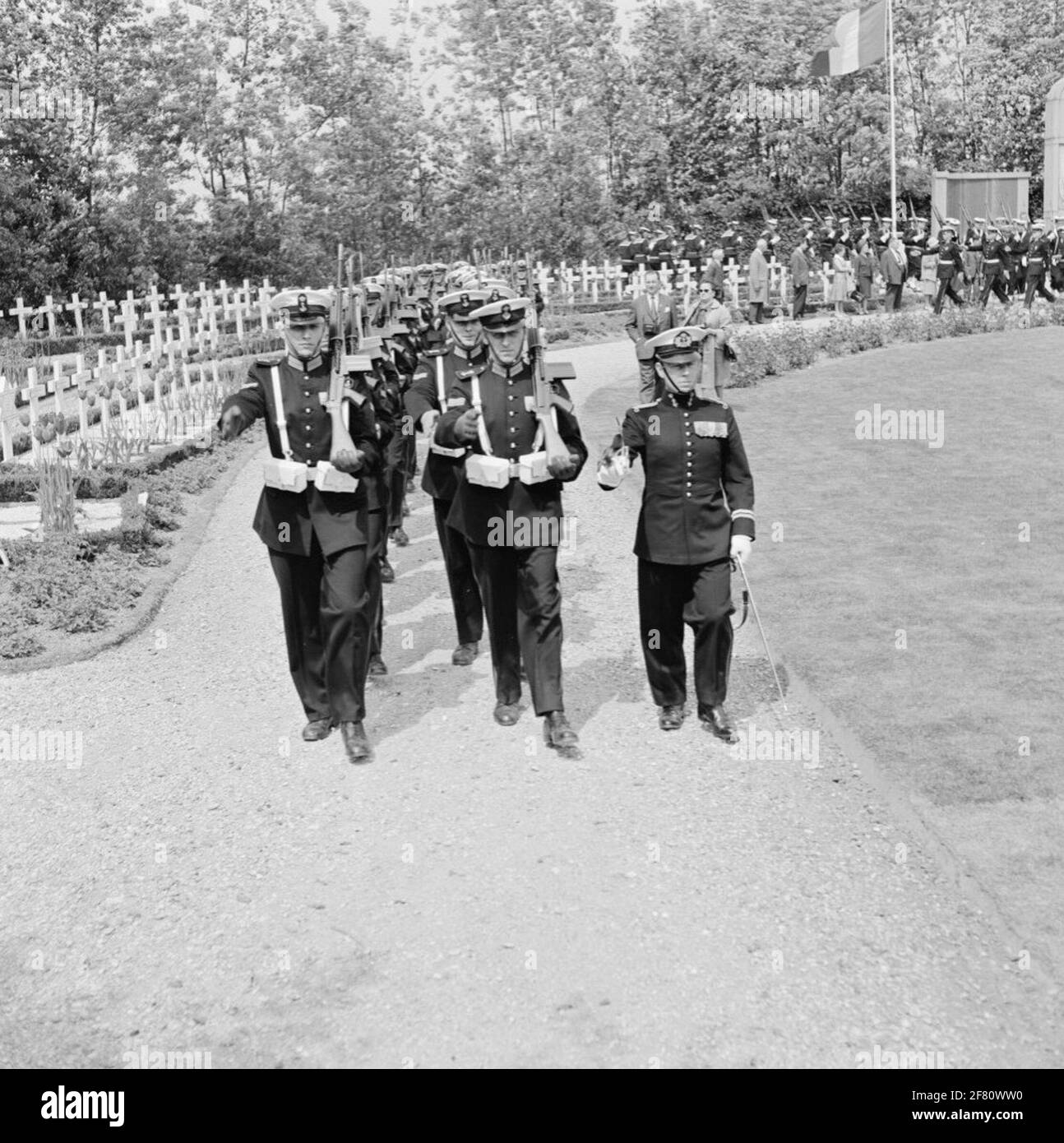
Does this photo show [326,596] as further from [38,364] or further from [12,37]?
[12,37]

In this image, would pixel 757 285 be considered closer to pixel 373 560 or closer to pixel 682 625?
pixel 682 625

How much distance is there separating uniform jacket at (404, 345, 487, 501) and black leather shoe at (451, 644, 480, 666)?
954 millimetres

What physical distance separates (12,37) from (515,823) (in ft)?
107

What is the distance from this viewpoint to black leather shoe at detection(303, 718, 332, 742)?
8633 millimetres

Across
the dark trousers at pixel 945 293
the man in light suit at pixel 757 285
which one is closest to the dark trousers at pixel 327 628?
the dark trousers at pixel 945 293

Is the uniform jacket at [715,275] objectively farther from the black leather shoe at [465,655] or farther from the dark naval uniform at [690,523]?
the dark naval uniform at [690,523]

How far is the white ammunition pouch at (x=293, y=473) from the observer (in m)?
8.40

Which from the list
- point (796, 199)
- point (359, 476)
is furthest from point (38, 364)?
point (796, 199)

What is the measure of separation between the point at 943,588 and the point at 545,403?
4.24m

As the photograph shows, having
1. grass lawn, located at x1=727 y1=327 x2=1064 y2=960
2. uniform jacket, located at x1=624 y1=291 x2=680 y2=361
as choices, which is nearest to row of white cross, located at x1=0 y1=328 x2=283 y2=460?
uniform jacket, located at x1=624 y1=291 x2=680 y2=361

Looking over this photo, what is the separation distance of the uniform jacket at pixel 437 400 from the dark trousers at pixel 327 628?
1453mm

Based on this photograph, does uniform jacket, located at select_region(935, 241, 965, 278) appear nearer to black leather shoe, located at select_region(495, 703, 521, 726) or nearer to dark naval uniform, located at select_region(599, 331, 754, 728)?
dark naval uniform, located at select_region(599, 331, 754, 728)

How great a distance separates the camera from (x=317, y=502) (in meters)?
8.50

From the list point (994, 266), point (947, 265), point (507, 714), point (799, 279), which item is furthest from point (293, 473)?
→ point (799, 279)
